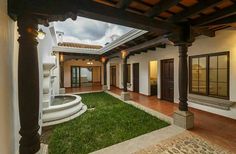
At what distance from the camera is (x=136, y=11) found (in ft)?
8.85

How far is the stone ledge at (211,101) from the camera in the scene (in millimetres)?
4204

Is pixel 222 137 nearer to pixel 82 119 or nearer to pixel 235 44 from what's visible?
pixel 235 44

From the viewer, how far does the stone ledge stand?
4204 mm

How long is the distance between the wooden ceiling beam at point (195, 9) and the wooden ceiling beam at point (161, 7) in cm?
57

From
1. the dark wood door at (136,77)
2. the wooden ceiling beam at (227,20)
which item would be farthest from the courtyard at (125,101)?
the dark wood door at (136,77)

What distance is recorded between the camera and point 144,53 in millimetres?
8266

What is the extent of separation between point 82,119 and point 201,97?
426cm

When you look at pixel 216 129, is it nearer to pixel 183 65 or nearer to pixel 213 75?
pixel 183 65

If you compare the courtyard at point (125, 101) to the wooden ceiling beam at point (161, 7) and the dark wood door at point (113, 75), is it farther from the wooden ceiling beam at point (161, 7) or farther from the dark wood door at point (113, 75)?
the dark wood door at point (113, 75)

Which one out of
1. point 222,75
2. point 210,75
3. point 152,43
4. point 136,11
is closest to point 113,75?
point 152,43

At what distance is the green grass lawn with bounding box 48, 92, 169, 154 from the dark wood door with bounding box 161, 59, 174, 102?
2415 mm

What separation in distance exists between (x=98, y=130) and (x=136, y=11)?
9.64 ft

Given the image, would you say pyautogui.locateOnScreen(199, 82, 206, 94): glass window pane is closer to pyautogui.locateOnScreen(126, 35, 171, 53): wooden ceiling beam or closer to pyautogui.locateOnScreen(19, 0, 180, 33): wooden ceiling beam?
pyautogui.locateOnScreen(126, 35, 171, 53): wooden ceiling beam

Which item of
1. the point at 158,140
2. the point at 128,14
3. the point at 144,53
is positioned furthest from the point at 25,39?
the point at 144,53
